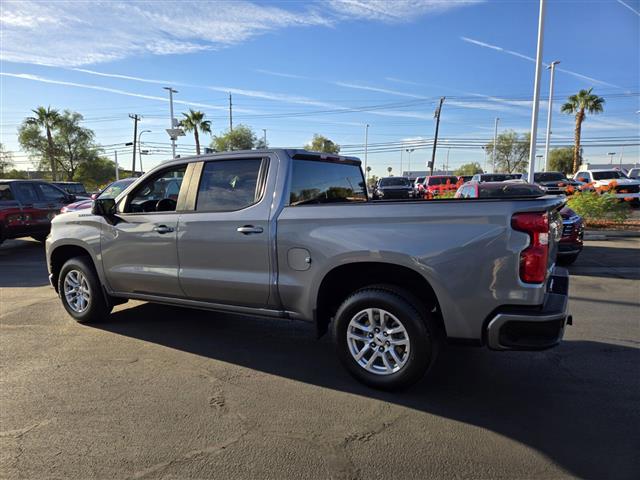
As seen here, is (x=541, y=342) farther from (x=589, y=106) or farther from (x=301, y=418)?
(x=589, y=106)

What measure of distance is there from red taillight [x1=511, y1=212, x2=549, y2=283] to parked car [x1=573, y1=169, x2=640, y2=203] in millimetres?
15083

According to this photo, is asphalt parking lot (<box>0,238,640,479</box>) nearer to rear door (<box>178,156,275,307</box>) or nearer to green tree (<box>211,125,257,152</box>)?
rear door (<box>178,156,275,307</box>)

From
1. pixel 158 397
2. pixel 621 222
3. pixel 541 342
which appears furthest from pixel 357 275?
pixel 621 222

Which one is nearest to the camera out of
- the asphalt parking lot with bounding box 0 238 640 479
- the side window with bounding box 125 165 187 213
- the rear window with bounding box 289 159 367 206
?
the asphalt parking lot with bounding box 0 238 640 479

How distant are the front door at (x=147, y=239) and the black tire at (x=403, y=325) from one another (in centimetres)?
182

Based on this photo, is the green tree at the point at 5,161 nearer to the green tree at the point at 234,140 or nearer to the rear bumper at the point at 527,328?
the green tree at the point at 234,140

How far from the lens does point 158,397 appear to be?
3.46 meters

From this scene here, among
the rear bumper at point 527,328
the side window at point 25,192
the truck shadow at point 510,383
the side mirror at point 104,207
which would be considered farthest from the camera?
the side window at point 25,192

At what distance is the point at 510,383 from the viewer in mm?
3641

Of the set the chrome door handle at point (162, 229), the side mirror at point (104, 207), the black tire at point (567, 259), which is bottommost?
the black tire at point (567, 259)

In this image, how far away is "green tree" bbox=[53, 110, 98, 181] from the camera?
182 feet

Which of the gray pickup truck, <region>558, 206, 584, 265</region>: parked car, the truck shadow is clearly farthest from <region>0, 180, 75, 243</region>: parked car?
<region>558, 206, 584, 265</region>: parked car

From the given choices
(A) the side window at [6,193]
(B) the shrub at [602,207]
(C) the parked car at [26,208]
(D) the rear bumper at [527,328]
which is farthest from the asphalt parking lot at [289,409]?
(B) the shrub at [602,207]

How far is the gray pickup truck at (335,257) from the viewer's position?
2.96 metres
